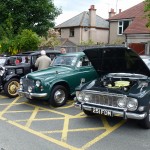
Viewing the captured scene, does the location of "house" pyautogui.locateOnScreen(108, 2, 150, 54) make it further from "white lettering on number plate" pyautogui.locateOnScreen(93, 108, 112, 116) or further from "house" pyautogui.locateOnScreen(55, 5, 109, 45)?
"white lettering on number plate" pyautogui.locateOnScreen(93, 108, 112, 116)

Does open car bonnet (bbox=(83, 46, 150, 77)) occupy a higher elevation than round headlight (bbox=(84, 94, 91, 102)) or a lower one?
higher

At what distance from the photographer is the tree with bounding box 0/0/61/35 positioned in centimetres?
2175

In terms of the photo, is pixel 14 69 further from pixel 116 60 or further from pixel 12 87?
pixel 116 60

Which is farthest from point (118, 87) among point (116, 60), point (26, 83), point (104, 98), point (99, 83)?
point (26, 83)

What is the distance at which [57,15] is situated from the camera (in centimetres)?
2412

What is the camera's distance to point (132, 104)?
5754 mm

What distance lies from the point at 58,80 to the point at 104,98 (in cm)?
249

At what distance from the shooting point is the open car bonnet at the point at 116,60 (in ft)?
20.9

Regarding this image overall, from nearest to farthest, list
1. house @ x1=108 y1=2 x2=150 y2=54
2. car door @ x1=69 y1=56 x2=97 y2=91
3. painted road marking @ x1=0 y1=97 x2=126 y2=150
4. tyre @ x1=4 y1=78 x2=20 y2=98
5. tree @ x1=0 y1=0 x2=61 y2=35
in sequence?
painted road marking @ x1=0 y1=97 x2=126 y2=150, car door @ x1=69 y1=56 x2=97 y2=91, tyre @ x1=4 y1=78 x2=20 y2=98, tree @ x1=0 y1=0 x2=61 y2=35, house @ x1=108 y1=2 x2=150 y2=54

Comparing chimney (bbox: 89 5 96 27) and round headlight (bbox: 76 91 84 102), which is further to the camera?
chimney (bbox: 89 5 96 27)

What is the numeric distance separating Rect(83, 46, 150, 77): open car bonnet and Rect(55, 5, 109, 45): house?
28.8 meters

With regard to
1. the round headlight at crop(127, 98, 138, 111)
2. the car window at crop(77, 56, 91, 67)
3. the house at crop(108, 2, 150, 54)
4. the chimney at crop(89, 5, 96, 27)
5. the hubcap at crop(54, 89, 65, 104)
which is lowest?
the hubcap at crop(54, 89, 65, 104)

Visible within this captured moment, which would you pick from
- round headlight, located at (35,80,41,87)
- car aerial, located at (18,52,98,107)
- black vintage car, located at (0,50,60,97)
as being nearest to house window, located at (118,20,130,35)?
black vintage car, located at (0,50,60,97)

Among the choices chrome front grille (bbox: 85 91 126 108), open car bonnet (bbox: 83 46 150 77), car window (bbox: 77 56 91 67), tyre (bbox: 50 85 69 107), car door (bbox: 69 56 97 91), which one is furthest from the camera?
car window (bbox: 77 56 91 67)
